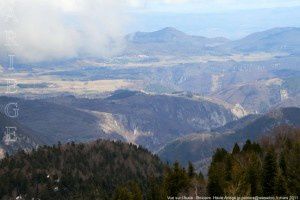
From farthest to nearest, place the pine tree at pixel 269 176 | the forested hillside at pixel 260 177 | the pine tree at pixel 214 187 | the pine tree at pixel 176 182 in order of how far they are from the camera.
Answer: the pine tree at pixel 176 182 → the pine tree at pixel 214 187 → the pine tree at pixel 269 176 → the forested hillside at pixel 260 177

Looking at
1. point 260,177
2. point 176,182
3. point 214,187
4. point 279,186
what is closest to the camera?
point 279,186

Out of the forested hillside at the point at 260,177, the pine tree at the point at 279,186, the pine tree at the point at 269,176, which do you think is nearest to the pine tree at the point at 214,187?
the forested hillside at the point at 260,177

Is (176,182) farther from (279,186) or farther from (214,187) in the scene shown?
(279,186)

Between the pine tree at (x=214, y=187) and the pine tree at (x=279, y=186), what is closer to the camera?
the pine tree at (x=279, y=186)

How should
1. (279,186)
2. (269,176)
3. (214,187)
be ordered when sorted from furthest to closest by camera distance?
1. (214,187)
2. (269,176)
3. (279,186)

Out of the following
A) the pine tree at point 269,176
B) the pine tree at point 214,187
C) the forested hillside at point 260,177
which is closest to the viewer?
the forested hillside at point 260,177

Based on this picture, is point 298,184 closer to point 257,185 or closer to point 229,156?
point 257,185

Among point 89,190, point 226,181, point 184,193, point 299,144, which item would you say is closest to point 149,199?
point 184,193

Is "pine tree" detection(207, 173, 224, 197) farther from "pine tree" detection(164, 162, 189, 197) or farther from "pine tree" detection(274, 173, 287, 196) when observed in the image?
"pine tree" detection(274, 173, 287, 196)

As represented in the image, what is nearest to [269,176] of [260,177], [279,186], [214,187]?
[260,177]

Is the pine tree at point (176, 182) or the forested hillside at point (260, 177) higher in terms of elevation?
the forested hillside at point (260, 177)

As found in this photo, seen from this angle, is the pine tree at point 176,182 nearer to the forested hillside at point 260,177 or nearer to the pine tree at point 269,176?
the forested hillside at point 260,177
